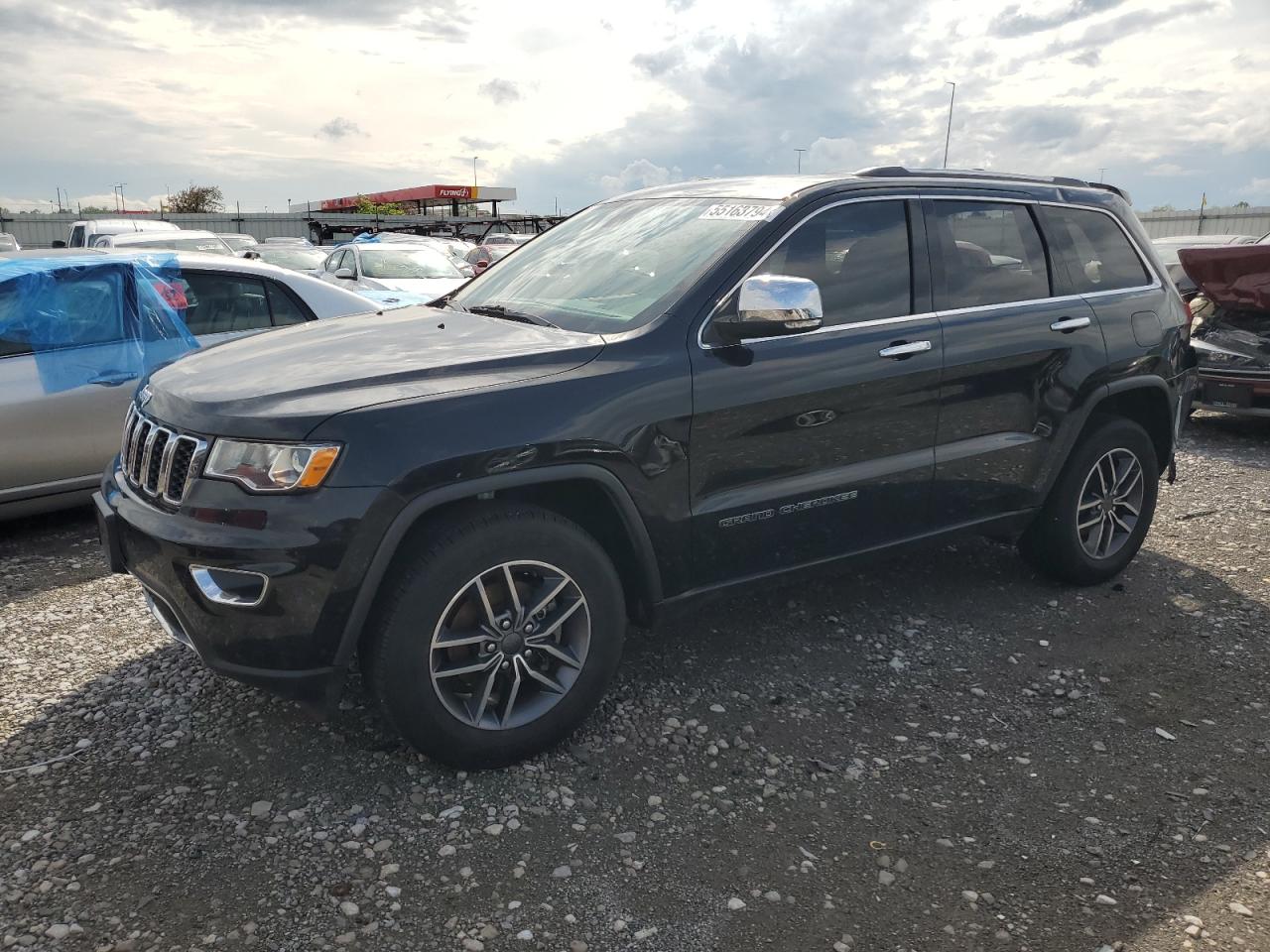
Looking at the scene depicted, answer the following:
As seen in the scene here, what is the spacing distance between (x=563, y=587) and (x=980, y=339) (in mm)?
2065

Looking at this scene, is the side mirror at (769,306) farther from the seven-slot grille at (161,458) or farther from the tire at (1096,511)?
the tire at (1096,511)

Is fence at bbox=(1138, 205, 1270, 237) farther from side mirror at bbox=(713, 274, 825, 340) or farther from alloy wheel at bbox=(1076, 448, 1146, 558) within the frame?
side mirror at bbox=(713, 274, 825, 340)

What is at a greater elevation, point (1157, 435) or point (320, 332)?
point (320, 332)

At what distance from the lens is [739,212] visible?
3.74m

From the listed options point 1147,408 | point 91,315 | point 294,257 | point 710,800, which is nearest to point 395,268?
point 294,257

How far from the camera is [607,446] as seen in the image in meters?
3.15

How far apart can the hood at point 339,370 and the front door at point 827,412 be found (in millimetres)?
556

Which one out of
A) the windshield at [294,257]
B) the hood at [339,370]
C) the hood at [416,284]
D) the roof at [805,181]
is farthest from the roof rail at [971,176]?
the windshield at [294,257]

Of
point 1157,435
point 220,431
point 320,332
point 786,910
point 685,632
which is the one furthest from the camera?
point 1157,435

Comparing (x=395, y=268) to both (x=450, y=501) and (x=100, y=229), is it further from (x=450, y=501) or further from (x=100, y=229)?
(x=450, y=501)

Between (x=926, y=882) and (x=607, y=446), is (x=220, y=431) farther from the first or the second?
(x=926, y=882)

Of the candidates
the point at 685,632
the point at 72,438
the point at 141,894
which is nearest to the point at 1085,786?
the point at 685,632

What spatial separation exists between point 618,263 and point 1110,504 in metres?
2.70

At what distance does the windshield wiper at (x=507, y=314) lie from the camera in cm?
363
